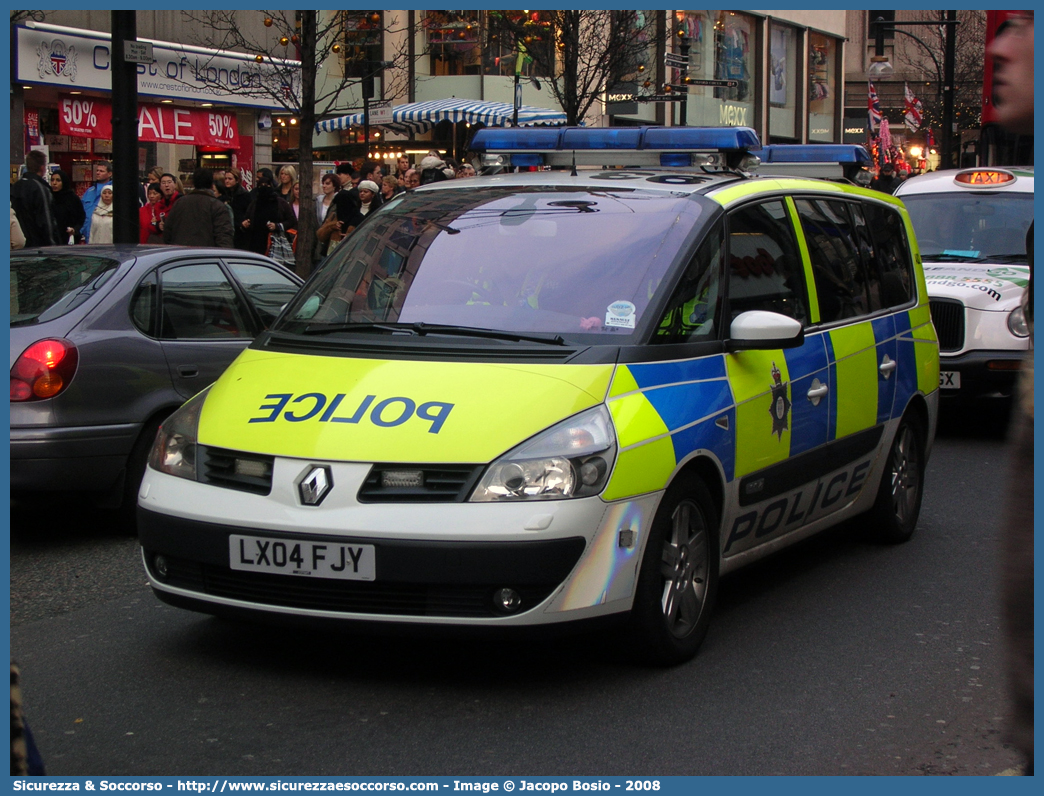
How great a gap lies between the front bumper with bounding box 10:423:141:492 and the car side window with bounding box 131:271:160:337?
21.7 inches

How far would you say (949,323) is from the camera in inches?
414

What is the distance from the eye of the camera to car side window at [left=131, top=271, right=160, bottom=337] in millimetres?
6840

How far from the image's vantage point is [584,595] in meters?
4.22

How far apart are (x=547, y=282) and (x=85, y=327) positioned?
2.65 meters

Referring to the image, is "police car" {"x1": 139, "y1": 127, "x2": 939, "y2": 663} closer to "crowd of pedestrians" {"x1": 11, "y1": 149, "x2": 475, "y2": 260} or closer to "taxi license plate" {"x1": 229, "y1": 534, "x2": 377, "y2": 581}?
"taxi license plate" {"x1": 229, "y1": 534, "x2": 377, "y2": 581}

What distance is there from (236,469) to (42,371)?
2.34 meters

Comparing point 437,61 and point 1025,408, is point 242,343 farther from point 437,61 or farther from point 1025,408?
point 437,61

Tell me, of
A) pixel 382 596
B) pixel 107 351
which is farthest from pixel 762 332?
pixel 107 351

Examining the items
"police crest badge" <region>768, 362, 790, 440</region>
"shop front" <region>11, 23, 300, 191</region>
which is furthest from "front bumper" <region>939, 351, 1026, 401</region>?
"shop front" <region>11, 23, 300, 191</region>

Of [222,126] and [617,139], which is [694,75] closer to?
[222,126]

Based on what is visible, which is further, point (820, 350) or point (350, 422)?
point (820, 350)

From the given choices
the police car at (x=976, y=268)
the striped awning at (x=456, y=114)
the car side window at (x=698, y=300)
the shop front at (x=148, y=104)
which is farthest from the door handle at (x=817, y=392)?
the striped awning at (x=456, y=114)

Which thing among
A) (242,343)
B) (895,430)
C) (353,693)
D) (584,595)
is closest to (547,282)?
(584,595)

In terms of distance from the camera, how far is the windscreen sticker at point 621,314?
4820 millimetres
